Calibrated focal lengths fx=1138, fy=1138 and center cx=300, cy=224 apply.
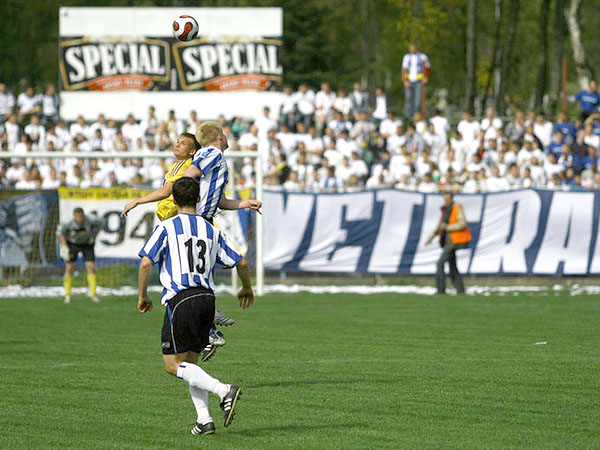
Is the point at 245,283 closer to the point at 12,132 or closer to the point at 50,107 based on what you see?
the point at 12,132

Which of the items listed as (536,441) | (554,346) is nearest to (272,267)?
(554,346)

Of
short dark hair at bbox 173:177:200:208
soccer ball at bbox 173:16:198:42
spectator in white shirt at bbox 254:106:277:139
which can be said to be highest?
soccer ball at bbox 173:16:198:42

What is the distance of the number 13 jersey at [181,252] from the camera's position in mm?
8242

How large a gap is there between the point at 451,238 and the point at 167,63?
46.9 ft

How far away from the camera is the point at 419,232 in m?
25.5

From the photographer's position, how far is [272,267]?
25.6 metres

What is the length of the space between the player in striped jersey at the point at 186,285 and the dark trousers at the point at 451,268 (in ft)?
48.9

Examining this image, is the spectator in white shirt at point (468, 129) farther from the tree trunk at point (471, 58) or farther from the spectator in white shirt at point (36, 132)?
the spectator in white shirt at point (36, 132)

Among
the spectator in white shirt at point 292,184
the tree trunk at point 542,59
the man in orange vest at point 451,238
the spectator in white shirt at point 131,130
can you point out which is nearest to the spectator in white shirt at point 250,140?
the spectator in white shirt at point 292,184

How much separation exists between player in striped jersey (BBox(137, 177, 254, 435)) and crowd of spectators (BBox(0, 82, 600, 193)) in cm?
1712

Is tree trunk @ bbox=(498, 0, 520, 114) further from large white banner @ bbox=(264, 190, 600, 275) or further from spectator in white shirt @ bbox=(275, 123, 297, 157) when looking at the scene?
large white banner @ bbox=(264, 190, 600, 275)

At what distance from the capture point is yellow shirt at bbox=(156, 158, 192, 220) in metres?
10.5

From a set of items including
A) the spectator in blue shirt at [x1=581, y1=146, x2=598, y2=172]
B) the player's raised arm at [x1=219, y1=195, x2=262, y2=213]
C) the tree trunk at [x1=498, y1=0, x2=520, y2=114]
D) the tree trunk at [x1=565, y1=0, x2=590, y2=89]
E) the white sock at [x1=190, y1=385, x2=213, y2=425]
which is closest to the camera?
the white sock at [x1=190, y1=385, x2=213, y2=425]

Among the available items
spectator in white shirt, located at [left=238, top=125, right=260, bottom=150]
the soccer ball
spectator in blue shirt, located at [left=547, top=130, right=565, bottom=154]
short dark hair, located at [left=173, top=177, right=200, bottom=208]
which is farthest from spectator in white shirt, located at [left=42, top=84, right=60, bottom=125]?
short dark hair, located at [left=173, top=177, right=200, bottom=208]
